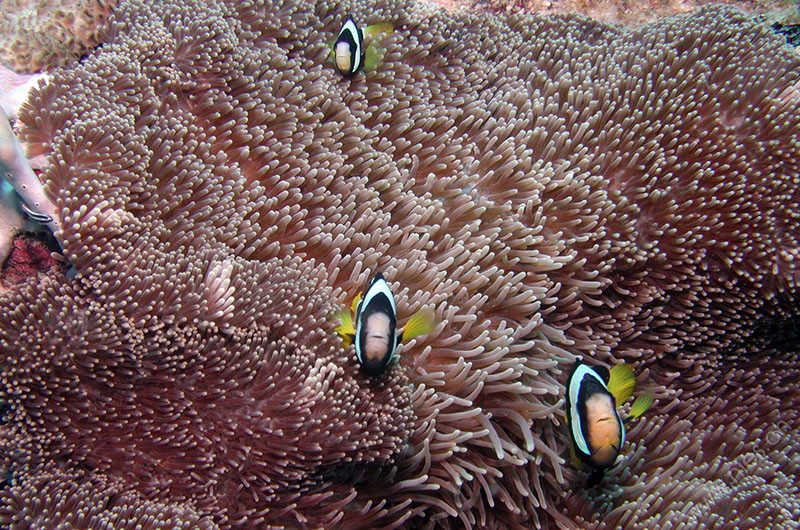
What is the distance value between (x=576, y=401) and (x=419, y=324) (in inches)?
21.6

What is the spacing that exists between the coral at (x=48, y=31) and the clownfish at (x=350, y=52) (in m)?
1.08

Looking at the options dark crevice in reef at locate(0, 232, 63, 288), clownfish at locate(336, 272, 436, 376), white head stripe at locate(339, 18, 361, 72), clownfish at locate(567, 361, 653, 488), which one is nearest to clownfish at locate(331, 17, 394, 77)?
white head stripe at locate(339, 18, 361, 72)

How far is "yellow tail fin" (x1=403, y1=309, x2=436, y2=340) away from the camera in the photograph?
1664 millimetres

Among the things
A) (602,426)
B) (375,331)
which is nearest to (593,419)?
(602,426)

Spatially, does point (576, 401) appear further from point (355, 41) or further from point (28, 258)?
point (28, 258)

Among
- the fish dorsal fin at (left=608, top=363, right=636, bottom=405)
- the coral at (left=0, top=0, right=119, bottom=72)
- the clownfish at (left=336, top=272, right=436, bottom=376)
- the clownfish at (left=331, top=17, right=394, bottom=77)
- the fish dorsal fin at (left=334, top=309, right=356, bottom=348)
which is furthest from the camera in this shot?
the coral at (left=0, top=0, right=119, bottom=72)

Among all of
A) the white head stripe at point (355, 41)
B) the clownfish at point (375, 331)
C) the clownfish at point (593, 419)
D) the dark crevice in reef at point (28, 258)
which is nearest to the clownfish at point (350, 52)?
the white head stripe at point (355, 41)

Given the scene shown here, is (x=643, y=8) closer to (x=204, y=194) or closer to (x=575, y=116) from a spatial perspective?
(x=575, y=116)

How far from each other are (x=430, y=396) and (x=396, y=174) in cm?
89

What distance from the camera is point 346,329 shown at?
160 centimetres

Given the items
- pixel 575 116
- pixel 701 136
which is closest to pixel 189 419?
pixel 575 116

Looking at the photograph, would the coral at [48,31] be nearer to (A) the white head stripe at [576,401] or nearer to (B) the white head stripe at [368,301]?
(B) the white head stripe at [368,301]

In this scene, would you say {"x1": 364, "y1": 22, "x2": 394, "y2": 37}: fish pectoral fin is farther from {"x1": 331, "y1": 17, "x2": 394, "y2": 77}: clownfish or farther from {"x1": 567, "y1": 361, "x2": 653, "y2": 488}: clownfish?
{"x1": 567, "y1": 361, "x2": 653, "y2": 488}: clownfish

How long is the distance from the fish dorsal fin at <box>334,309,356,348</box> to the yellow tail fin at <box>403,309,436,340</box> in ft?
0.58
